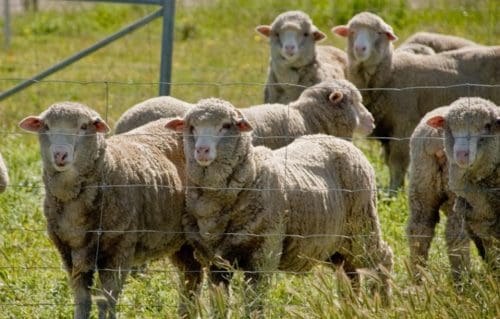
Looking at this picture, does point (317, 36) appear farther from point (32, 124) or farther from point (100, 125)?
point (32, 124)

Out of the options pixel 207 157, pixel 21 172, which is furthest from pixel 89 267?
pixel 21 172

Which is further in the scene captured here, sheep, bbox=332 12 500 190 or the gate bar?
sheep, bbox=332 12 500 190

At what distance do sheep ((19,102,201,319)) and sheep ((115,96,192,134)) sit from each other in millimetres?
1601

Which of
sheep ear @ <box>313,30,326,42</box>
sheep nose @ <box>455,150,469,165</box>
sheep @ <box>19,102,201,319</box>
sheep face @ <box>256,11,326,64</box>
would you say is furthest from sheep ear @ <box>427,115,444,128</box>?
sheep ear @ <box>313,30,326,42</box>

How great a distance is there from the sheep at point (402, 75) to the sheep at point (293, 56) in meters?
0.30

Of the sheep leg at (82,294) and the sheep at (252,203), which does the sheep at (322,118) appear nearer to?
the sheep at (252,203)

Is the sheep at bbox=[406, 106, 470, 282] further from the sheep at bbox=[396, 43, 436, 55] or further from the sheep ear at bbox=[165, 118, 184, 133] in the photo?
the sheep at bbox=[396, 43, 436, 55]

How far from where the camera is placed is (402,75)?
38.0ft

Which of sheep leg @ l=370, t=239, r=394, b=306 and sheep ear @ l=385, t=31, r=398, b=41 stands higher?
sheep ear @ l=385, t=31, r=398, b=41

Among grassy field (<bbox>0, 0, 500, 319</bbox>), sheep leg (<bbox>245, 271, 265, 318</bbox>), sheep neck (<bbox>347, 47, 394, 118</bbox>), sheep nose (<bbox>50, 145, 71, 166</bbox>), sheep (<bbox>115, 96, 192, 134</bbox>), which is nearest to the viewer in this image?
grassy field (<bbox>0, 0, 500, 319</bbox>)

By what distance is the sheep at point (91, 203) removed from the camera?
262 inches

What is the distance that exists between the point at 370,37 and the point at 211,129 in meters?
5.13

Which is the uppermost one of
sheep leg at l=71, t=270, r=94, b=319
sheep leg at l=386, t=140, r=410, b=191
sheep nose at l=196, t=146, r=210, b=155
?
sheep nose at l=196, t=146, r=210, b=155

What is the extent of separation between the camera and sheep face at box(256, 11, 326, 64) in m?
11.3
